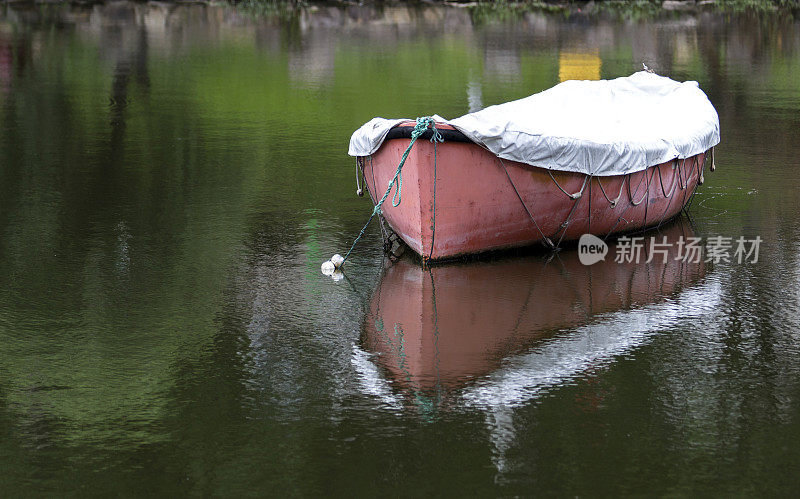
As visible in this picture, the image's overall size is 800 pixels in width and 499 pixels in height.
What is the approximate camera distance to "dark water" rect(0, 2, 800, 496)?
7023 mm

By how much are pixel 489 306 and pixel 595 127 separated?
352cm

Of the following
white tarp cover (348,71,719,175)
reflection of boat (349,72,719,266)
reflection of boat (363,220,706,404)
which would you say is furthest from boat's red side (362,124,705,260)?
reflection of boat (363,220,706,404)

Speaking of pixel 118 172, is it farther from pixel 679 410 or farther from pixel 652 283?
pixel 679 410

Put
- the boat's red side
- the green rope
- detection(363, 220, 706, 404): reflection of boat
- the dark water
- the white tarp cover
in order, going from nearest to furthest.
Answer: the dark water → detection(363, 220, 706, 404): reflection of boat → the green rope → the boat's red side → the white tarp cover

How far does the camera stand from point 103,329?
963cm

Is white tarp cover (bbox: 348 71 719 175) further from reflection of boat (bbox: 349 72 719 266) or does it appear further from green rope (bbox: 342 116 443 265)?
green rope (bbox: 342 116 443 265)

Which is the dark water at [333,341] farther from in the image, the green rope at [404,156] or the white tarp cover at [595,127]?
the white tarp cover at [595,127]

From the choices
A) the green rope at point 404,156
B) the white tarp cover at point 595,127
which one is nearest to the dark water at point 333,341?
the green rope at point 404,156

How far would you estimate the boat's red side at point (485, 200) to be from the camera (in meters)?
11.4

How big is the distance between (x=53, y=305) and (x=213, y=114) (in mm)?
13168

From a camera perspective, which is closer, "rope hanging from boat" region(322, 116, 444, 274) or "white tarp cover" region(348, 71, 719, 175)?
"rope hanging from boat" region(322, 116, 444, 274)

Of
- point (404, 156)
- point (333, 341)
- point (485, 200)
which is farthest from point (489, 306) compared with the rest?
point (404, 156)

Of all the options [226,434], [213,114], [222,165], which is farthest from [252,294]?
[213,114]

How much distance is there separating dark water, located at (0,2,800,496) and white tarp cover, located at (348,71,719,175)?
120cm
